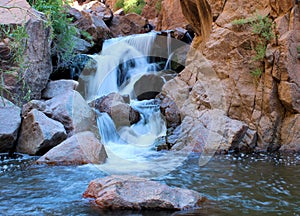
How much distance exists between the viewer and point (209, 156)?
22.9 ft

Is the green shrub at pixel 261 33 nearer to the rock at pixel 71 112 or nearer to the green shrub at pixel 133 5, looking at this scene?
the rock at pixel 71 112

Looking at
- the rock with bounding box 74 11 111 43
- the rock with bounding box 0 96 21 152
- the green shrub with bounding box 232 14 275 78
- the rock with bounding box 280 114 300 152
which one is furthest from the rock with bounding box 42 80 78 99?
the rock with bounding box 280 114 300 152

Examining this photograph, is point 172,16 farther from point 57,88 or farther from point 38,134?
point 38,134

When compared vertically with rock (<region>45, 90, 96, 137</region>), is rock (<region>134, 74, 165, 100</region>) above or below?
above

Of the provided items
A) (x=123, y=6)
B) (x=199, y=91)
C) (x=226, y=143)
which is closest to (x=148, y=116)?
(x=199, y=91)

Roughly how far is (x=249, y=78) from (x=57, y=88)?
17.1 feet

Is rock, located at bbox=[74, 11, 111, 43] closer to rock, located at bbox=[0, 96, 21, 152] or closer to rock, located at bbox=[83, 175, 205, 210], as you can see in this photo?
rock, located at bbox=[0, 96, 21, 152]

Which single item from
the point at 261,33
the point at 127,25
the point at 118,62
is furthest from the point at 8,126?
the point at 127,25

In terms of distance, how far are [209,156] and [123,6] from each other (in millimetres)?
18037

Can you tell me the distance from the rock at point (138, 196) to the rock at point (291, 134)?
13.4 ft

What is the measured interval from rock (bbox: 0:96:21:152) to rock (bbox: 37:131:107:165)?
109 centimetres

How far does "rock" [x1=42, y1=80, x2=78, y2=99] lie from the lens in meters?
9.03

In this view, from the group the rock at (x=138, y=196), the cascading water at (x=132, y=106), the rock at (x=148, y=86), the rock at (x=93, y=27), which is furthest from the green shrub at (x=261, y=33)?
the rock at (x=93, y=27)

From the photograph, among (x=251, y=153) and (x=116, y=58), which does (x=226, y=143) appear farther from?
(x=116, y=58)
